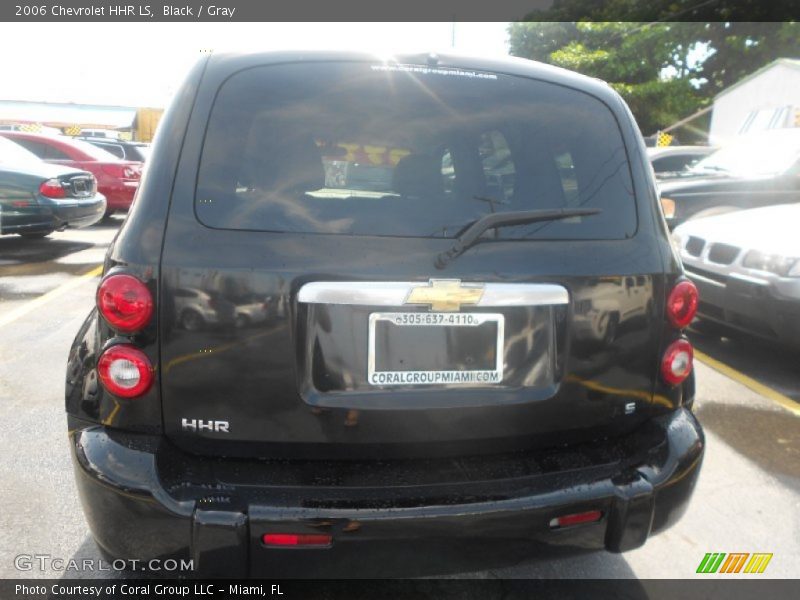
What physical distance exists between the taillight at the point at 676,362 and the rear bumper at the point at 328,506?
1.13ft

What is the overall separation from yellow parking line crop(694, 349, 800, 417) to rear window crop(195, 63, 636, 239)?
2.90m

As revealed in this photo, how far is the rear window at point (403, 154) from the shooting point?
6.12 feet

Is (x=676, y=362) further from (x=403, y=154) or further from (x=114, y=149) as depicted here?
(x=114, y=149)

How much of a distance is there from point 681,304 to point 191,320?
1469mm

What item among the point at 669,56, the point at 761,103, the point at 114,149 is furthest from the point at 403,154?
the point at 669,56

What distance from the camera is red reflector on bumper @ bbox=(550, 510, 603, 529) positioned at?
1815 millimetres

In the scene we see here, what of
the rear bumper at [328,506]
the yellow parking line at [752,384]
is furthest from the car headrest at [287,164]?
the yellow parking line at [752,384]

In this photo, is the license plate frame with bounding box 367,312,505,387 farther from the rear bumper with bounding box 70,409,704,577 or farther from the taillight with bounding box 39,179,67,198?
the taillight with bounding box 39,179,67,198

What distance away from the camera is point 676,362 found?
7.00 feet

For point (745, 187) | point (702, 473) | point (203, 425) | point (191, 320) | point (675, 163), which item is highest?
point (191, 320)

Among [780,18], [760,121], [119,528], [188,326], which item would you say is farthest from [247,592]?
[780,18]

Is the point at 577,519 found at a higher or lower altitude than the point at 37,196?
higher

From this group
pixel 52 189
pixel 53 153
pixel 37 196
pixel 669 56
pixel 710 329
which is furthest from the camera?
pixel 669 56

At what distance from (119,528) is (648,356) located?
1.58 m
